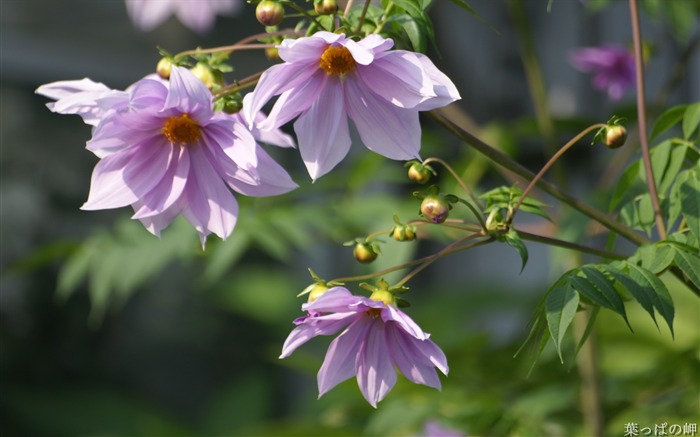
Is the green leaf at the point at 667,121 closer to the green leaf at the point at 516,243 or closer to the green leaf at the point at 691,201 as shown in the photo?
the green leaf at the point at 691,201

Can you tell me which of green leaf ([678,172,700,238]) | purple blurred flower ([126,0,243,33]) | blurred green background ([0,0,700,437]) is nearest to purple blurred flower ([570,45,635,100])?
blurred green background ([0,0,700,437])

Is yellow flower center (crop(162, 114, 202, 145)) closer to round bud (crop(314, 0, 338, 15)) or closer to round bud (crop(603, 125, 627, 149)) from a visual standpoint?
round bud (crop(314, 0, 338, 15))

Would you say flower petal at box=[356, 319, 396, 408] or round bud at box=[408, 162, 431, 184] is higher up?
round bud at box=[408, 162, 431, 184]

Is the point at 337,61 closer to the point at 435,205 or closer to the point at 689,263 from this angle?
the point at 435,205

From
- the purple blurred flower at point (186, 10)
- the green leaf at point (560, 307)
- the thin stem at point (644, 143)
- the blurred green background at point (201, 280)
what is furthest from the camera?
the blurred green background at point (201, 280)

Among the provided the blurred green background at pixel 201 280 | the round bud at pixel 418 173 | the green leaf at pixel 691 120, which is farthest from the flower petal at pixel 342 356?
the blurred green background at pixel 201 280

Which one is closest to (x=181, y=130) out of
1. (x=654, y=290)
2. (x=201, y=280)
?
(x=654, y=290)

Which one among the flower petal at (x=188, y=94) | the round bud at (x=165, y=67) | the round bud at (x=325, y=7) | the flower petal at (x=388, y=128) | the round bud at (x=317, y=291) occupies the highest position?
the round bud at (x=325, y=7)
